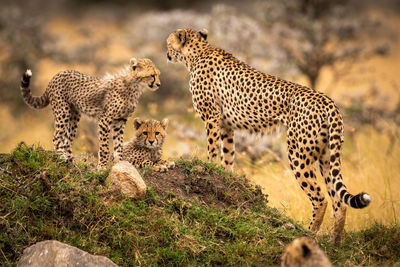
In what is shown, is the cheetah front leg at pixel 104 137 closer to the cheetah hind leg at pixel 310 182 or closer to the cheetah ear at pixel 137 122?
the cheetah ear at pixel 137 122

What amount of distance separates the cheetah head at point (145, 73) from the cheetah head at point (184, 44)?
691mm

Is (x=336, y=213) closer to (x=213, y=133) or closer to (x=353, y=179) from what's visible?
(x=213, y=133)

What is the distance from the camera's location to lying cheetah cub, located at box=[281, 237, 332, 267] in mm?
3207

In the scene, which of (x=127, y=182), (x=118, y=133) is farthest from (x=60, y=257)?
(x=118, y=133)

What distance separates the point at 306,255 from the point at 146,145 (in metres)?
2.80

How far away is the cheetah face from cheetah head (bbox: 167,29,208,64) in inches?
43.1

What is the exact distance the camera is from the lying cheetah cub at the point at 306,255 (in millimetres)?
3207

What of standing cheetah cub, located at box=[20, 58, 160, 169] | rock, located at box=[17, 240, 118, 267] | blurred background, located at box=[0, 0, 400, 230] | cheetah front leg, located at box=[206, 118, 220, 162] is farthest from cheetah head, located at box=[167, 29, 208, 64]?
rock, located at box=[17, 240, 118, 267]

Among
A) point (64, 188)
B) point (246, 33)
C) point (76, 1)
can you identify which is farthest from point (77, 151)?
point (76, 1)

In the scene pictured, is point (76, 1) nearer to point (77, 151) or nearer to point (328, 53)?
point (328, 53)

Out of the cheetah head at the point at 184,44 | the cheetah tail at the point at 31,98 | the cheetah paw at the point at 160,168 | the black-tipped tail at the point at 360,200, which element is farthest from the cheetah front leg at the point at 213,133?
the cheetah tail at the point at 31,98

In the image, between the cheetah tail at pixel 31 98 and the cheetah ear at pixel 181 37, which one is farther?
the cheetah ear at pixel 181 37

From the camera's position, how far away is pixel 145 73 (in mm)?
5945

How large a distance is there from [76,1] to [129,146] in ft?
74.0
